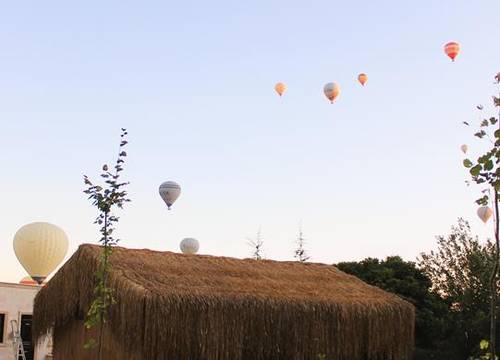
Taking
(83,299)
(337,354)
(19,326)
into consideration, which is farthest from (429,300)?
(19,326)

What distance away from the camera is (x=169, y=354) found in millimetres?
12109

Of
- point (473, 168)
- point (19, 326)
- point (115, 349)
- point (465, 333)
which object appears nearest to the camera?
point (473, 168)

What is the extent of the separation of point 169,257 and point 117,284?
246 cm

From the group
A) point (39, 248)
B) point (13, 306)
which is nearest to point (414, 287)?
point (13, 306)

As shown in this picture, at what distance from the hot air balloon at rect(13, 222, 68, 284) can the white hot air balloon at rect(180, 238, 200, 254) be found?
4.63 metres

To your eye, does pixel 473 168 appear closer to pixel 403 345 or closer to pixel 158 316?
pixel 158 316

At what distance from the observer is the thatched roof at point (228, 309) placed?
12078 mm

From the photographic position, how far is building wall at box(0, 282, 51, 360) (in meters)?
25.8

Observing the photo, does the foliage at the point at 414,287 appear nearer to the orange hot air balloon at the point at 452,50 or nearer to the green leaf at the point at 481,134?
the orange hot air balloon at the point at 452,50

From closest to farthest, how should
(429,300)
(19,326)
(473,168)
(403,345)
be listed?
(473,168) → (403,345) → (429,300) → (19,326)

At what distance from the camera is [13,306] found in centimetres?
2634

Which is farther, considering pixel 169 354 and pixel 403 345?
pixel 403 345

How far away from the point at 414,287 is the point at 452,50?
26.4 ft

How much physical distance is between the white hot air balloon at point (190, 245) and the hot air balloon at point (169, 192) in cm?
443
